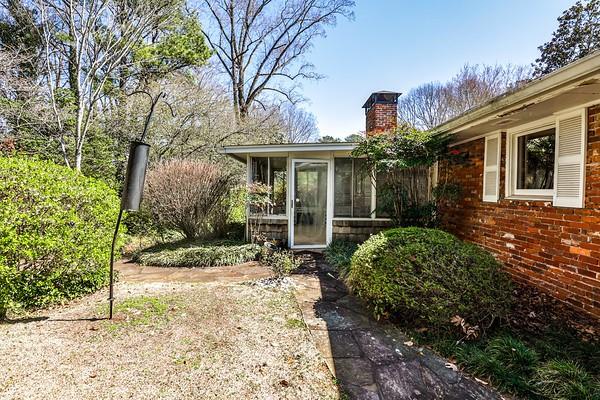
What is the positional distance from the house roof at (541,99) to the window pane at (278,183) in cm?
401

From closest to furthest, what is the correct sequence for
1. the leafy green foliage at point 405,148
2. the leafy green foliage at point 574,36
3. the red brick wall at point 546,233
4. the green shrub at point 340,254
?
the red brick wall at point 546,233, the green shrub at point 340,254, the leafy green foliage at point 405,148, the leafy green foliage at point 574,36

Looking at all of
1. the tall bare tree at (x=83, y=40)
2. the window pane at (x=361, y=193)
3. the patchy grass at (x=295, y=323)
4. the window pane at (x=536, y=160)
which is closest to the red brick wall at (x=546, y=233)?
the window pane at (x=536, y=160)

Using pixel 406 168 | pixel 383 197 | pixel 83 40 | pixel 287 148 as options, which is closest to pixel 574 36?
pixel 406 168

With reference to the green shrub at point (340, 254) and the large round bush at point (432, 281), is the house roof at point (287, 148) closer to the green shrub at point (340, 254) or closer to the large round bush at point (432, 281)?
the green shrub at point (340, 254)

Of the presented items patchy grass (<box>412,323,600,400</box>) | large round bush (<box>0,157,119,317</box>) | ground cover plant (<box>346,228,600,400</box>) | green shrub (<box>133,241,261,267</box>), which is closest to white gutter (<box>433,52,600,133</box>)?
ground cover plant (<box>346,228,600,400</box>)

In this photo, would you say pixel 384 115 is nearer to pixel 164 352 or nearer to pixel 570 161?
pixel 570 161

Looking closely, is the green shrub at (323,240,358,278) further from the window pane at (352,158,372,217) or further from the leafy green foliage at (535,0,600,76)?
the leafy green foliage at (535,0,600,76)

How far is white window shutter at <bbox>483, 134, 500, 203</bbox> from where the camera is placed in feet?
15.0

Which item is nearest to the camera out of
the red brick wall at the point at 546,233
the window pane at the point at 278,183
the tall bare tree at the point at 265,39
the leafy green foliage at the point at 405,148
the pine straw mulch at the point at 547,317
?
the pine straw mulch at the point at 547,317

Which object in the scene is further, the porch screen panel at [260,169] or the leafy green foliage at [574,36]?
the leafy green foliage at [574,36]

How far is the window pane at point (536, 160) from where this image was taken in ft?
12.3

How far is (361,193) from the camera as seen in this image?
7.15 m

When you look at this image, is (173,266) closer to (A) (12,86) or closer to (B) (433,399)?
(B) (433,399)

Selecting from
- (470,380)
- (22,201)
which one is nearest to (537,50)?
(470,380)
